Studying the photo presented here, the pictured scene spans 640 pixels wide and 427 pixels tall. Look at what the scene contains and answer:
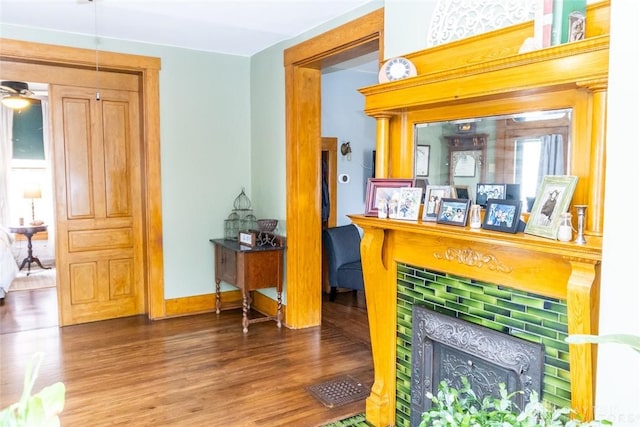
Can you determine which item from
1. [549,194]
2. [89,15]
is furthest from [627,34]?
[89,15]

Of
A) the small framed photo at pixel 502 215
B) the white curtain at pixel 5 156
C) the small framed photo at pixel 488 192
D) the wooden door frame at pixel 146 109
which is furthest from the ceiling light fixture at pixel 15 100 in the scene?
the small framed photo at pixel 502 215

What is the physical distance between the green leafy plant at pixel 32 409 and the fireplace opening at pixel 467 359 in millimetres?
1774

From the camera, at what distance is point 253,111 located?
198 inches

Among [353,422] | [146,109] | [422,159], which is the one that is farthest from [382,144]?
[146,109]

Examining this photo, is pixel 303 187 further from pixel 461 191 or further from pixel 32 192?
pixel 32 192

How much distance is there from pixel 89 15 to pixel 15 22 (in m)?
0.72

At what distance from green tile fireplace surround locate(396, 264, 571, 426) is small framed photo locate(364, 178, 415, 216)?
38 cm

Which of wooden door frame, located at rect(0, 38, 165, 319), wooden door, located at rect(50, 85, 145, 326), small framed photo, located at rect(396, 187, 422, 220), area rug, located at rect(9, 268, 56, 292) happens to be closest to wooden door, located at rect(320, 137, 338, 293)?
wooden door frame, located at rect(0, 38, 165, 319)

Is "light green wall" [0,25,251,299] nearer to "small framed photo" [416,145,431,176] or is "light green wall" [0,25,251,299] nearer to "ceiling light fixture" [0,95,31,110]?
"ceiling light fixture" [0,95,31,110]

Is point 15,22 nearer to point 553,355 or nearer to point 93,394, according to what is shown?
point 93,394

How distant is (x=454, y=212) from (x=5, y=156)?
771 centimetres

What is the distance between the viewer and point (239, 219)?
507 centimetres

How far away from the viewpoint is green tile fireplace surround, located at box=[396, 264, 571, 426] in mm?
1903

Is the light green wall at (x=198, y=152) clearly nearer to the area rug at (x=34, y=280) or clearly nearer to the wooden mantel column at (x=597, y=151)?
the area rug at (x=34, y=280)
